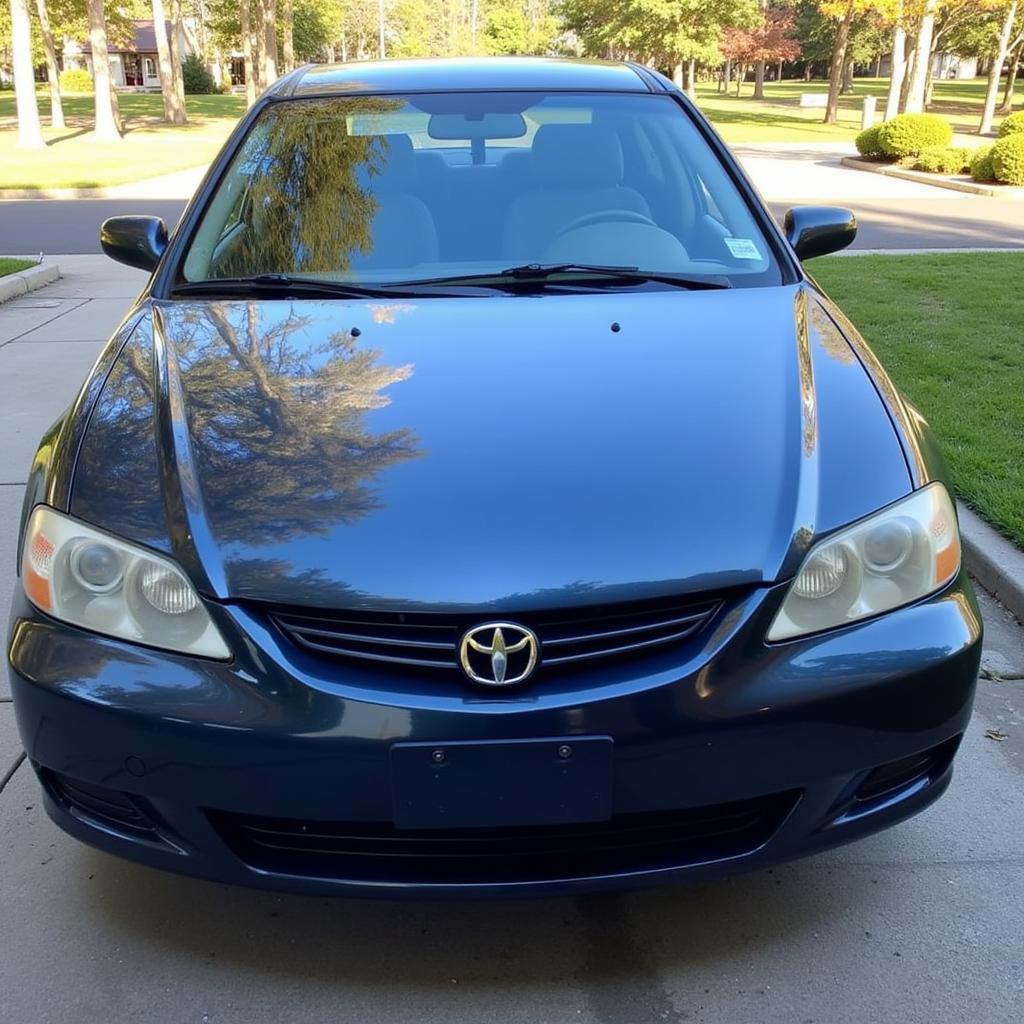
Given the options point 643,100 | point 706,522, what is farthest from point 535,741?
point 643,100

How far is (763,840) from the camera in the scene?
6.15 feet

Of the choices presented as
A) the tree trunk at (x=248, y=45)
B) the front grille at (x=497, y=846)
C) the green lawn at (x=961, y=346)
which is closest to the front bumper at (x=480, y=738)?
the front grille at (x=497, y=846)

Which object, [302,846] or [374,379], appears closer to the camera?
[302,846]

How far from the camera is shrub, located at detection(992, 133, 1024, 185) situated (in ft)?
49.2

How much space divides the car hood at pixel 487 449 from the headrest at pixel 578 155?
728 mm

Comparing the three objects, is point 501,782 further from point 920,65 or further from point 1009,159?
point 920,65

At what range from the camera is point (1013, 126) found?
52.3ft

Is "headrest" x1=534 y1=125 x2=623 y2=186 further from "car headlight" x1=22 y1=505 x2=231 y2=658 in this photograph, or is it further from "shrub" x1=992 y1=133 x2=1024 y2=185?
"shrub" x1=992 y1=133 x2=1024 y2=185

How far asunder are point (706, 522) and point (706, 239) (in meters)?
A: 1.43

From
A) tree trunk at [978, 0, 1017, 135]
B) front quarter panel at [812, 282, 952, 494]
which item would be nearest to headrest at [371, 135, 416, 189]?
front quarter panel at [812, 282, 952, 494]

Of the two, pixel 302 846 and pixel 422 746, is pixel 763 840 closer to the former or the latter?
pixel 422 746

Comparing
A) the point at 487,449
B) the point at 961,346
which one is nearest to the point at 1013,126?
the point at 961,346

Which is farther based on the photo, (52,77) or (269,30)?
(269,30)

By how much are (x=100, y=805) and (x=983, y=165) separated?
16.8 m
